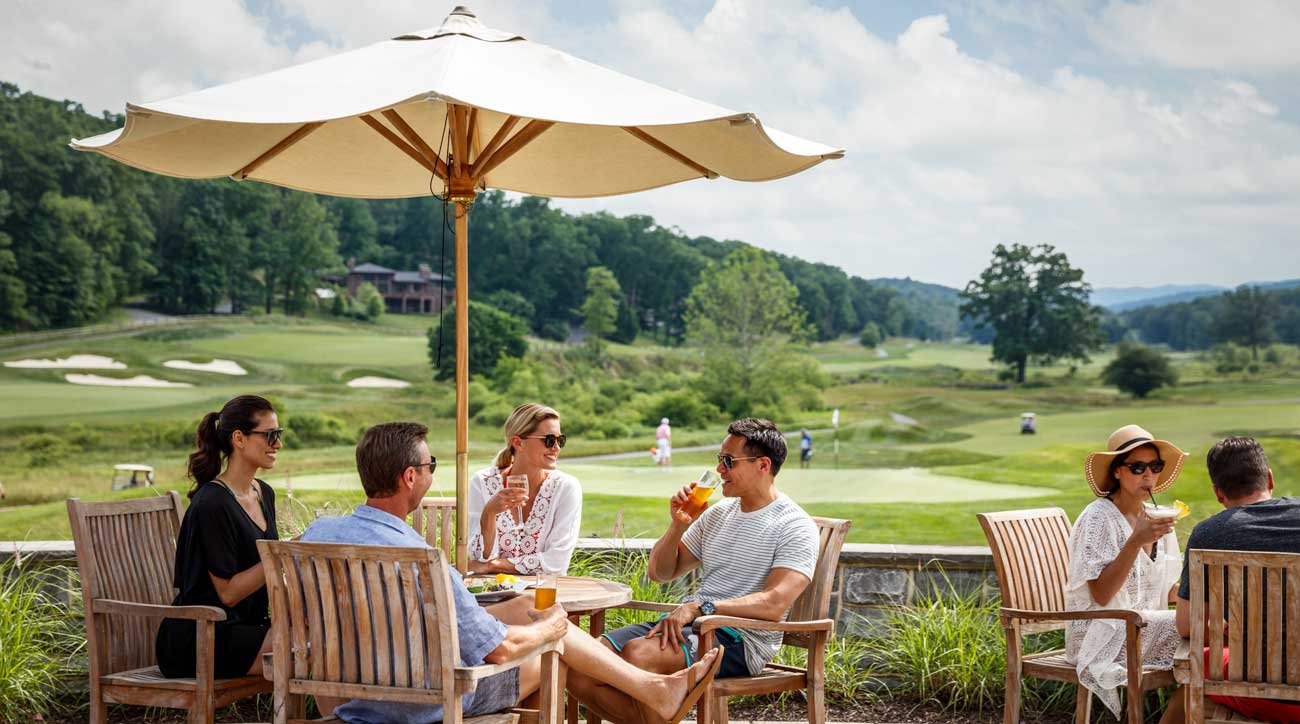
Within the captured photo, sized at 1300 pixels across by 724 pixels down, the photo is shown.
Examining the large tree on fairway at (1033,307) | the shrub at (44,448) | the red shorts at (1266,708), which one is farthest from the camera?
the large tree on fairway at (1033,307)

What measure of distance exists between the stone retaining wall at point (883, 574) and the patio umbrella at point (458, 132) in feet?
6.30

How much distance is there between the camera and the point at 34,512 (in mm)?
12945

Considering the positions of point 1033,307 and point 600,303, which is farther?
point 600,303

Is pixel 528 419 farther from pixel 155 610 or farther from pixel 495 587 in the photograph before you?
pixel 155 610

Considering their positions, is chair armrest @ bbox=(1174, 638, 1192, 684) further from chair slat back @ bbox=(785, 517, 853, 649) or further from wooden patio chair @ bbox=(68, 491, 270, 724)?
wooden patio chair @ bbox=(68, 491, 270, 724)

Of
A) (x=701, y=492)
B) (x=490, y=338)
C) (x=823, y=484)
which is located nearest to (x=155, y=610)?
(x=701, y=492)

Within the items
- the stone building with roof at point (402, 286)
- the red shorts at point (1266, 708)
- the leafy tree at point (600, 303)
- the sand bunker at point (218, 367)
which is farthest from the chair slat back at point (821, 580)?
the leafy tree at point (600, 303)

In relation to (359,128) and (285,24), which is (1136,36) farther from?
(359,128)

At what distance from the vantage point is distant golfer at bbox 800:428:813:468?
1798cm

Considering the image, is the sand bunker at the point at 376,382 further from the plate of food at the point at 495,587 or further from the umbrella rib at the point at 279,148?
the plate of food at the point at 495,587

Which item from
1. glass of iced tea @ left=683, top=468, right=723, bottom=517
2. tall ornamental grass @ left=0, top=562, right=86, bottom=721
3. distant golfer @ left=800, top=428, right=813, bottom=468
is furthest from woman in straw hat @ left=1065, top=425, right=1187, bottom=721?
distant golfer @ left=800, top=428, right=813, bottom=468

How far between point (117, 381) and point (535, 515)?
13.2m

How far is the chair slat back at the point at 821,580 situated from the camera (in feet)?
11.6

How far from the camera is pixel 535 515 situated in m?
4.04
